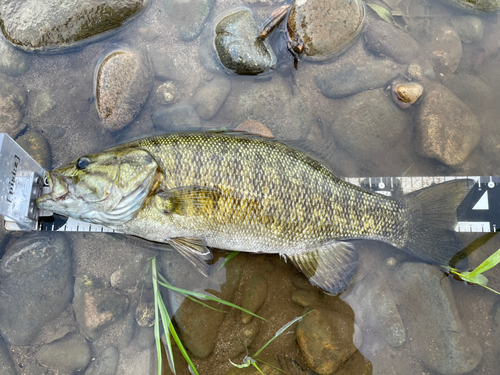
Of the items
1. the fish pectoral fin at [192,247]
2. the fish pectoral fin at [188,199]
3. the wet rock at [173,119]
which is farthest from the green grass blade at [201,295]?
the wet rock at [173,119]

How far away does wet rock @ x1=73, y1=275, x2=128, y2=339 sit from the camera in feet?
11.4

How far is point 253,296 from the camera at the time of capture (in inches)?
134

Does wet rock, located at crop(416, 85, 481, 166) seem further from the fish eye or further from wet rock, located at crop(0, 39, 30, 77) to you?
wet rock, located at crop(0, 39, 30, 77)

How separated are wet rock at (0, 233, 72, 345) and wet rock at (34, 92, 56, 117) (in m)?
1.64

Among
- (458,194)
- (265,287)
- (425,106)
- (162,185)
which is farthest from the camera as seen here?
(425,106)

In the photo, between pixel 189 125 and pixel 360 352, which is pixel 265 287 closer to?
pixel 360 352

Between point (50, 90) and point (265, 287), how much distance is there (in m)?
3.72

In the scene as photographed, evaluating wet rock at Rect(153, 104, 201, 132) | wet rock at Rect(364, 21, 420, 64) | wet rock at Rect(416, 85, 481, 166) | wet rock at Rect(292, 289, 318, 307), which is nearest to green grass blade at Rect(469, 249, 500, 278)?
wet rock at Rect(416, 85, 481, 166)

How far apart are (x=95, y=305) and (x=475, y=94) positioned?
5.50m

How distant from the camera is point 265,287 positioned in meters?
3.47

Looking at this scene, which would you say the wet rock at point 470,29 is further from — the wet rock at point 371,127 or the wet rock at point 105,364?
the wet rock at point 105,364

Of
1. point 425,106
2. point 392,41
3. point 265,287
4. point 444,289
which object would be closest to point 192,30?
point 392,41

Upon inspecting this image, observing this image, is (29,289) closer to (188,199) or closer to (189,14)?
(188,199)

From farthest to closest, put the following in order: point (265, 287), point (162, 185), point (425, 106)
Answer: point (425, 106)
point (265, 287)
point (162, 185)
